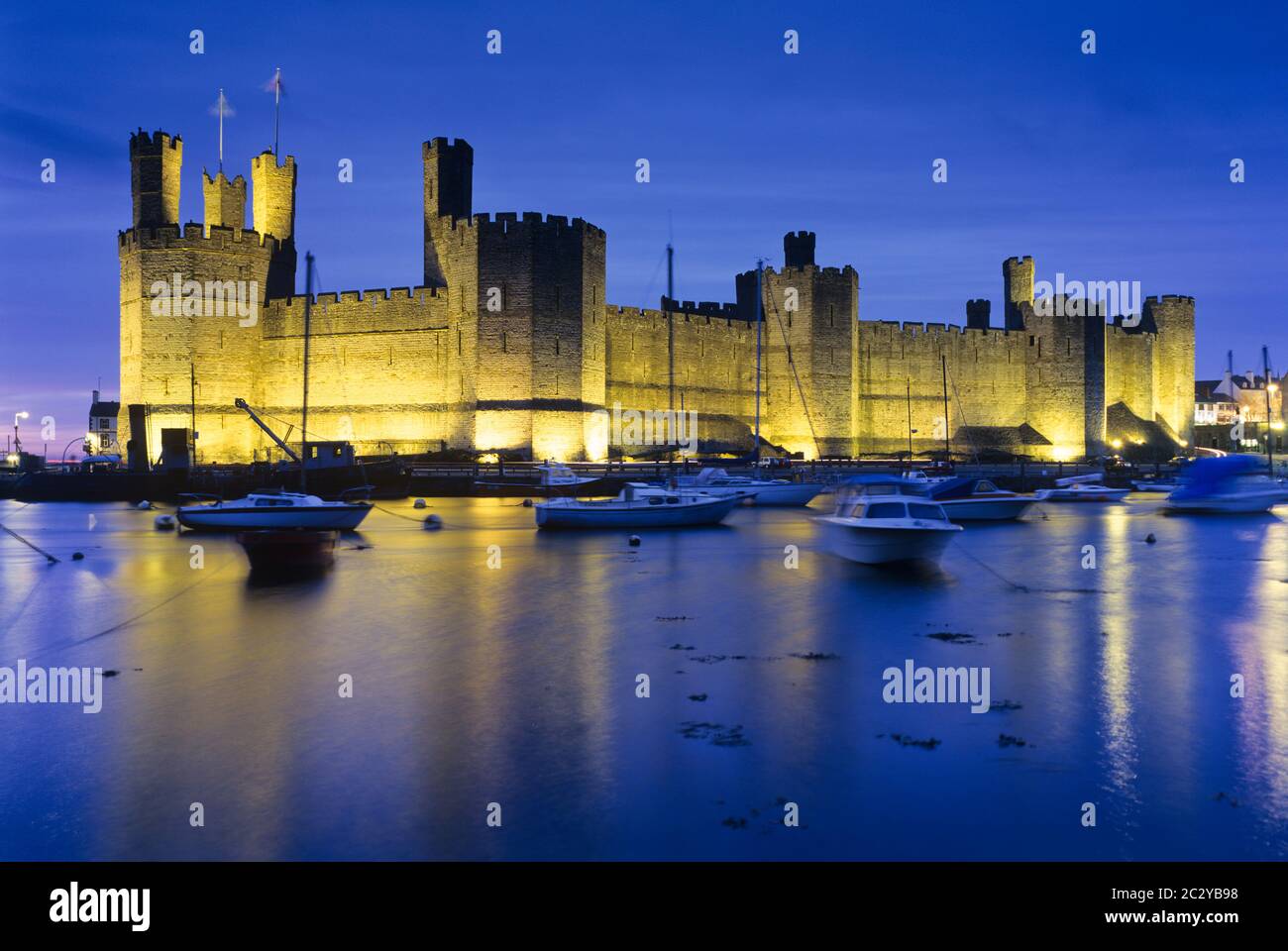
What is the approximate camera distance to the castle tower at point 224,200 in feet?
125

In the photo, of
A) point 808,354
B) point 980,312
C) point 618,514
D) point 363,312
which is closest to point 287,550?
point 618,514

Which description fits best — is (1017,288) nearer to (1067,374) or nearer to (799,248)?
(1067,374)

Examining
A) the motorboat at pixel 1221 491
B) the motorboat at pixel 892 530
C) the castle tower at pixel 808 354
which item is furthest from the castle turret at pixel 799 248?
the motorboat at pixel 892 530

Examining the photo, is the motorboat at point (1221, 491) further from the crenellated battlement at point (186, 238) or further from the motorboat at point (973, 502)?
the crenellated battlement at point (186, 238)

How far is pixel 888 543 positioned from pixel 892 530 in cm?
33

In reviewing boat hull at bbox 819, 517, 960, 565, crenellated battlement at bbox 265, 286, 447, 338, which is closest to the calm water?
boat hull at bbox 819, 517, 960, 565

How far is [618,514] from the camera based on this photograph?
2081cm

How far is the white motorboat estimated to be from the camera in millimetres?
18578

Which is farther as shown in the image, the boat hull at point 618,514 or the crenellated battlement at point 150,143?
the crenellated battlement at point 150,143

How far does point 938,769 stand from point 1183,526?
2130 cm

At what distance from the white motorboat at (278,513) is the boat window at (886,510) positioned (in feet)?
30.2
